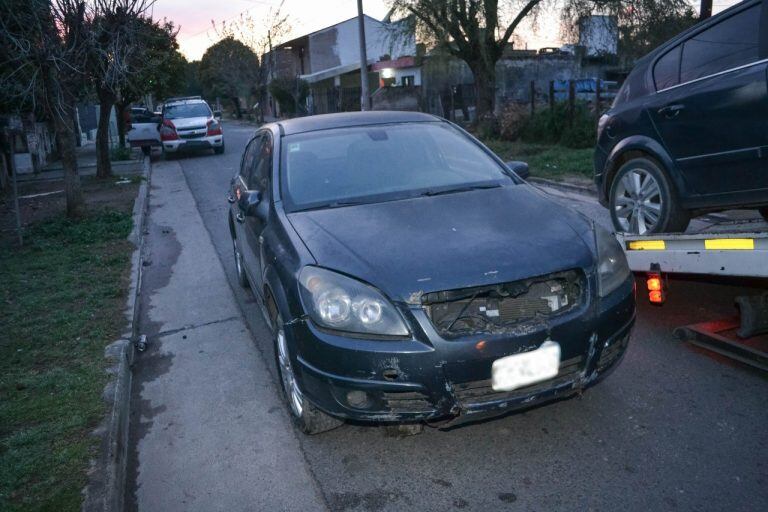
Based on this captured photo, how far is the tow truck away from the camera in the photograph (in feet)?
12.2

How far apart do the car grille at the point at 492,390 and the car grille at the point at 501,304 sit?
24 cm

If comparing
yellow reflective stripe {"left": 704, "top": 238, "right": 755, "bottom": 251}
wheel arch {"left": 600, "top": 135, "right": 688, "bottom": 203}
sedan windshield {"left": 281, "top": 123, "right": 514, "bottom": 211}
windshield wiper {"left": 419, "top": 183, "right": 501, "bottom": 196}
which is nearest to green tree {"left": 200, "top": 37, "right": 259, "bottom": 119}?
wheel arch {"left": 600, "top": 135, "right": 688, "bottom": 203}

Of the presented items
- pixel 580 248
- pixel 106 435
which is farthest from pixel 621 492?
pixel 106 435

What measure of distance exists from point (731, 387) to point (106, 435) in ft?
11.9

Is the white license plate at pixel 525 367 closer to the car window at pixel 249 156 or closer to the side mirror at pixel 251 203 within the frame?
the side mirror at pixel 251 203

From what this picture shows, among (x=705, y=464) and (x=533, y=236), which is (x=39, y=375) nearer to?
(x=533, y=236)

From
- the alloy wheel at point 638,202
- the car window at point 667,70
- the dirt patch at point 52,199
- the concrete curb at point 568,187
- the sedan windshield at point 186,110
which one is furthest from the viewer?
the sedan windshield at point 186,110

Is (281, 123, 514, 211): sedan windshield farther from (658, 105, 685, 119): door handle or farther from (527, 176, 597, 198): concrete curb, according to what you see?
(527, 176, 597, 198): concrete curb

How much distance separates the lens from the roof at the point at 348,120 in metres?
4.80

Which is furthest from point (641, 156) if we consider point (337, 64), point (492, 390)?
point (337, 64)

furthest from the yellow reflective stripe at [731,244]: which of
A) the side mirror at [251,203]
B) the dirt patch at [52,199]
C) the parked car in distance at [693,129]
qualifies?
the dirt patch at [52,199]

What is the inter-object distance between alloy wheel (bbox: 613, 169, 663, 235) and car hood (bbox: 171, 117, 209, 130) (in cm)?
1656

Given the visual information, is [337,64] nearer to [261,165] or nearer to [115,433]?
[261,165]

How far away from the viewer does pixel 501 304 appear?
3082 mm
